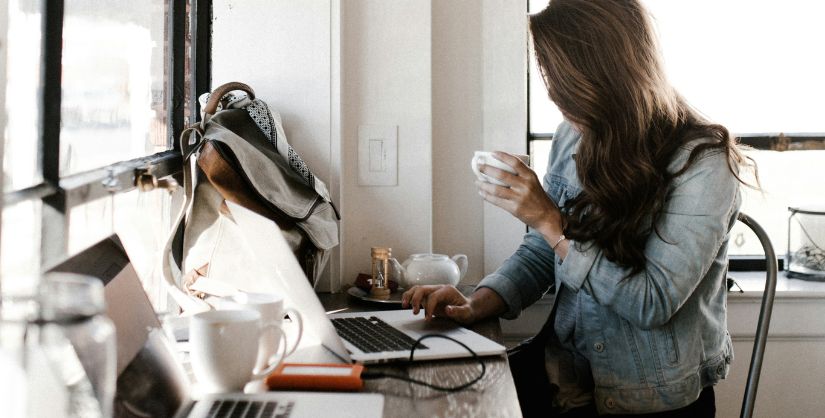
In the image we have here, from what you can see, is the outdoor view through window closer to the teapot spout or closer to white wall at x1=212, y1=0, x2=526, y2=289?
white wall at x1=212, y1=0, x2=526, y2=289

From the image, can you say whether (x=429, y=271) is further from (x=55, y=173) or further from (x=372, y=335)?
(x=55, y=173)

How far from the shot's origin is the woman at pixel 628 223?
152cm

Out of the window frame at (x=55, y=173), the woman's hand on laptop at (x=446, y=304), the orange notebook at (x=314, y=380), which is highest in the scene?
the window frame at (x=55, y=173)

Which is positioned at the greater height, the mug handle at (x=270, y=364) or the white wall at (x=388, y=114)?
the white wall at (x=388, y=114)

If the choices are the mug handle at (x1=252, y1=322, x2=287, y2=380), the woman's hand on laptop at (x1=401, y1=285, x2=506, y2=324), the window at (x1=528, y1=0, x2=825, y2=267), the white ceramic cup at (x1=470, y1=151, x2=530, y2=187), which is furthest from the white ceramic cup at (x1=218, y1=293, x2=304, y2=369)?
the window at (x1=528, y1=0, x2=825, y2=267)

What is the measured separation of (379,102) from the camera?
223 cm

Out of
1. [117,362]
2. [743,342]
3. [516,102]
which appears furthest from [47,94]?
[743,342]

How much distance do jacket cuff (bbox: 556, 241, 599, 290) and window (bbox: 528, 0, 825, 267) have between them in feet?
3.06

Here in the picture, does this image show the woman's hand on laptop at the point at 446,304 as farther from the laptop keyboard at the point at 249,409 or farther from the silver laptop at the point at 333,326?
the laptop keyboard at the point at 249,409

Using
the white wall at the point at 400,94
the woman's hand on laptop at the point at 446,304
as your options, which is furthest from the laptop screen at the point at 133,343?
the white wall at the point at 400,94

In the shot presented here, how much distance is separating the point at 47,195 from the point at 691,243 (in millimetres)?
1041

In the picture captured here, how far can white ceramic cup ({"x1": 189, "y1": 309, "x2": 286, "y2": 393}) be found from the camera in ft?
3.45

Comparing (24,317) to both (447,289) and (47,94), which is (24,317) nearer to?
(47,94)

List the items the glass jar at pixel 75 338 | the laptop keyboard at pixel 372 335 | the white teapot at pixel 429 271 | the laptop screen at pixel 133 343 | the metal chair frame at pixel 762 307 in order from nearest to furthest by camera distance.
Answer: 1. the glass jar at pixel 75 338
2. the laptop screen at pixel 133 343
3. the laptop keyboard at pixel 372 335
4. the metal chair frame at pixel 762 307
5. the white teapot at pixel 429 271
